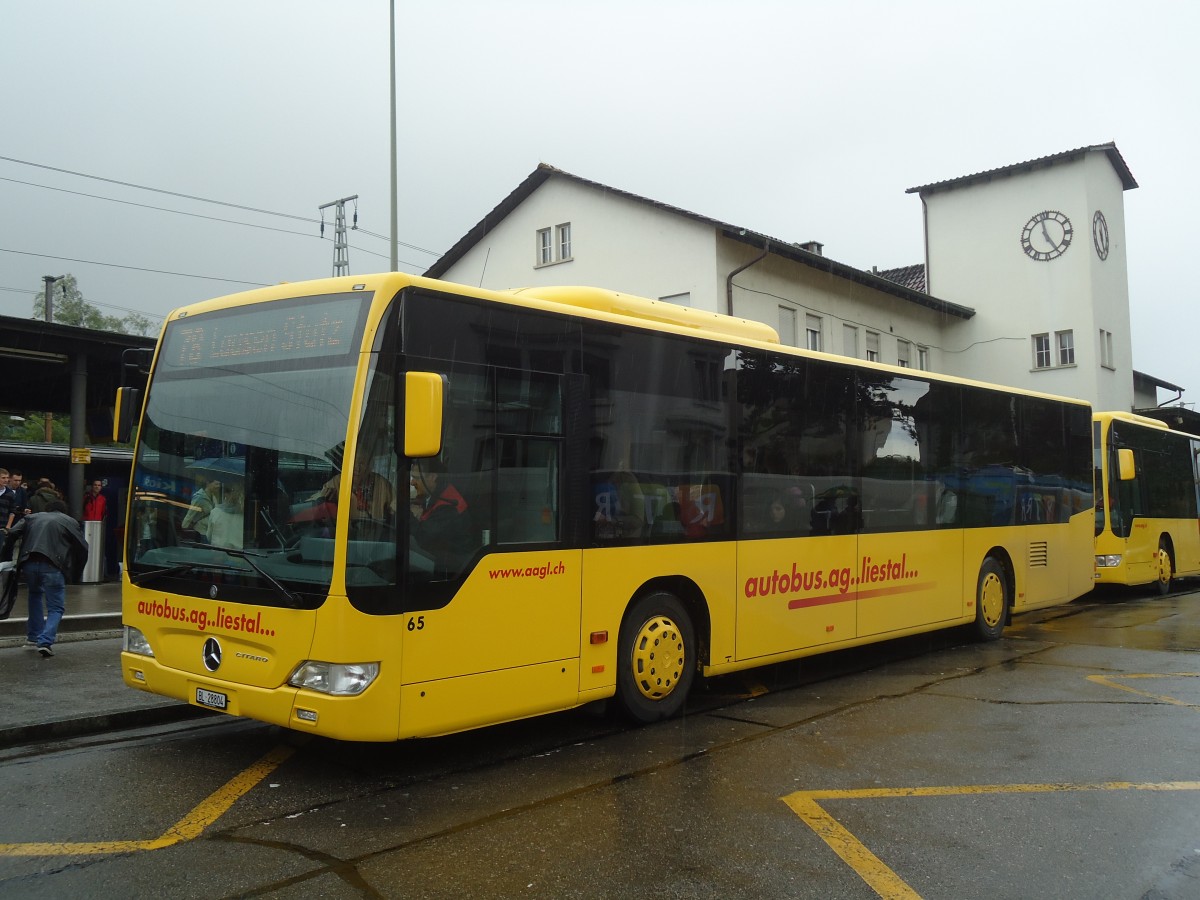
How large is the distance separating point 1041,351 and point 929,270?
16.4 feet

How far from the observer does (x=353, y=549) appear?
5.60 m

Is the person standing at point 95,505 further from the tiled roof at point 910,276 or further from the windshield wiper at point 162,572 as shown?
the tiled roof at point 910,276

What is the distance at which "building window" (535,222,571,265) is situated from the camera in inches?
1114

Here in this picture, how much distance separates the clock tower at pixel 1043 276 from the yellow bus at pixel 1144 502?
14583 millimetres

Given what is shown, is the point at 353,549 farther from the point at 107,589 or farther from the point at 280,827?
the point at 107,589

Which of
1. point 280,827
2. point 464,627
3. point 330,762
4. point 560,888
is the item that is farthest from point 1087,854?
point 330,762

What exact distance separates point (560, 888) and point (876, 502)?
6.28m

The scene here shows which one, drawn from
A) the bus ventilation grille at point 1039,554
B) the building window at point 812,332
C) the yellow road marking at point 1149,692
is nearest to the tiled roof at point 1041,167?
the building window at point 812,332

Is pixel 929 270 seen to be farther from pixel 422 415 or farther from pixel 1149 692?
pixel 422 415

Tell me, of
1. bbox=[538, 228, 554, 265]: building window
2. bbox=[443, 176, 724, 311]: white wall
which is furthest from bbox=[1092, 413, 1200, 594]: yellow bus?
bbox=[538, 228, 554, 265]: building window

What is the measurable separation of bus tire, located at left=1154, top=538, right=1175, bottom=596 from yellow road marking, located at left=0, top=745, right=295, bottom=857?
16788 mm

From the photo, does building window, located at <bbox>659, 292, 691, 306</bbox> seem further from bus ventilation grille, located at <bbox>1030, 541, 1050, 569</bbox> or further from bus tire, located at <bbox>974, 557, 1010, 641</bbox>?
bus tire, located at <bbox>974, 557, 1010, 641</bbox>

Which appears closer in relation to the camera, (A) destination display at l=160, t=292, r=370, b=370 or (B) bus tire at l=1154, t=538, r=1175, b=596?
(A) destination display at l=160, t=292, r=370, b=370

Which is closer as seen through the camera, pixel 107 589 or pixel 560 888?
pixel 560 888
